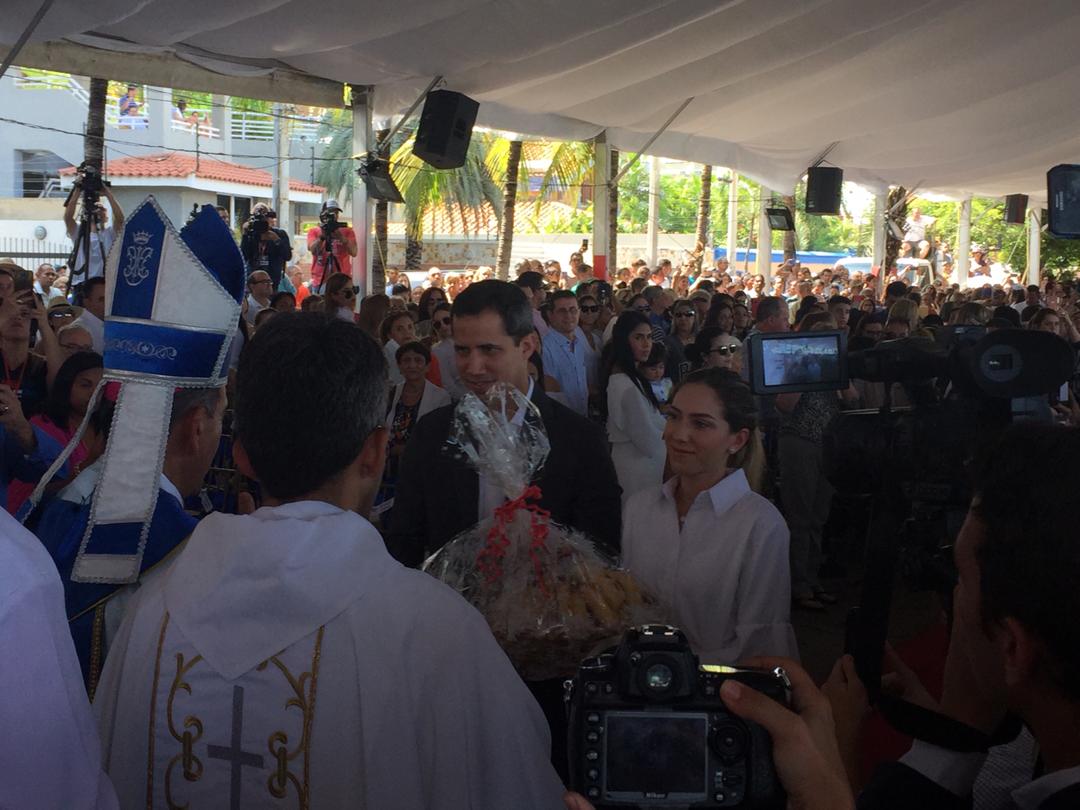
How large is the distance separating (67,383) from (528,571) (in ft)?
9.94

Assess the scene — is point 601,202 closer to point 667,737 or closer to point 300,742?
point 300,742

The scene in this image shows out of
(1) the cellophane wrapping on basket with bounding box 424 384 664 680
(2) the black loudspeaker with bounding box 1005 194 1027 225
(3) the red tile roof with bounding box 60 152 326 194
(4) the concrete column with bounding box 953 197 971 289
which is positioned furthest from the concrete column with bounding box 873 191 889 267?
(1) the cellophane wrapping on basket with bounding box 424 384 664 680

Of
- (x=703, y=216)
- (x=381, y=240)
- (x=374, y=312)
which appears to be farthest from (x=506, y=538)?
(x=703, y=216)

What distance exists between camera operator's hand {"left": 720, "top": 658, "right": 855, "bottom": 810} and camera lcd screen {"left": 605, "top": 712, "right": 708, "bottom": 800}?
0.06 metres

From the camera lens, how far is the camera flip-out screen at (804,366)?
2.79 metres

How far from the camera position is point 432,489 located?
3043 mm

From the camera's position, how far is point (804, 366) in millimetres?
2814

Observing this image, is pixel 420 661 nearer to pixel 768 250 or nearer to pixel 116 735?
pixel 116 735

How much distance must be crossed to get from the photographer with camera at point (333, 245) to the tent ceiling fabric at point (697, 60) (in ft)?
3.85

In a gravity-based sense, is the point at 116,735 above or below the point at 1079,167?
below

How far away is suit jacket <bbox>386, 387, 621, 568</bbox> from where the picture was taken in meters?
2.97

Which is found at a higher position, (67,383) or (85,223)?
(85,223)

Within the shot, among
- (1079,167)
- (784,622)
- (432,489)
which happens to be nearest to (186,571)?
(432,489)

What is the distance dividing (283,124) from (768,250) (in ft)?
45.5
